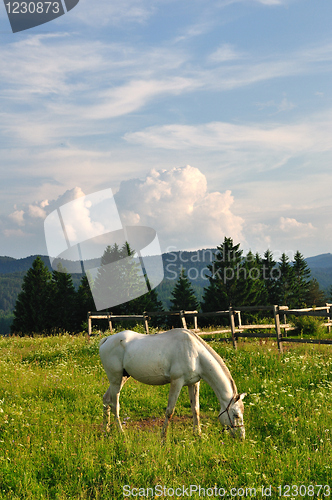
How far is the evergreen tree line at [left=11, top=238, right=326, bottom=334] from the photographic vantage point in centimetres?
5069

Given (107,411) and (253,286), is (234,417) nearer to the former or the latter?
(107,411)

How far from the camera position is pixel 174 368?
21.1ft

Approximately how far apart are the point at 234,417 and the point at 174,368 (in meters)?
1.23

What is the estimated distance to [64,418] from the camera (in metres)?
7.32

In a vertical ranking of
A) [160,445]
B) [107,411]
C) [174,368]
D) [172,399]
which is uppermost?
[174,368]

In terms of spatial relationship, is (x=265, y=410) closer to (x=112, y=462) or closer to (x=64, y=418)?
(x=112, y=462)

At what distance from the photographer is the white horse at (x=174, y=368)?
611 cm

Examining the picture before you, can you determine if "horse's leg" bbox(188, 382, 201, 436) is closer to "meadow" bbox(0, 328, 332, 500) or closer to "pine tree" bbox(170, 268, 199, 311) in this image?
"meadow" bbox(0, 328, 332, 500)

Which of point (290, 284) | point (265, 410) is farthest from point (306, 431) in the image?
point (290, 284)

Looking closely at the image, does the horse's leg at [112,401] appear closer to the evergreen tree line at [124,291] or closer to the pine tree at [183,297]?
the evergreen tree line at [124,291]

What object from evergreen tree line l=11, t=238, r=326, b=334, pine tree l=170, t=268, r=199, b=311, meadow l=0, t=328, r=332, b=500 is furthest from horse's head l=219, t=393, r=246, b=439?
pine tree l=170, t=268, r=199, b=311

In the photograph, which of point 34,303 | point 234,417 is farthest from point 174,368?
point 34,303

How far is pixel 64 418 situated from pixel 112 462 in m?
2.58

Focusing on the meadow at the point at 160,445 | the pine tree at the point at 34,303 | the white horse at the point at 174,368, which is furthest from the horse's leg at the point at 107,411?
the pine tree at the point at 34,303
